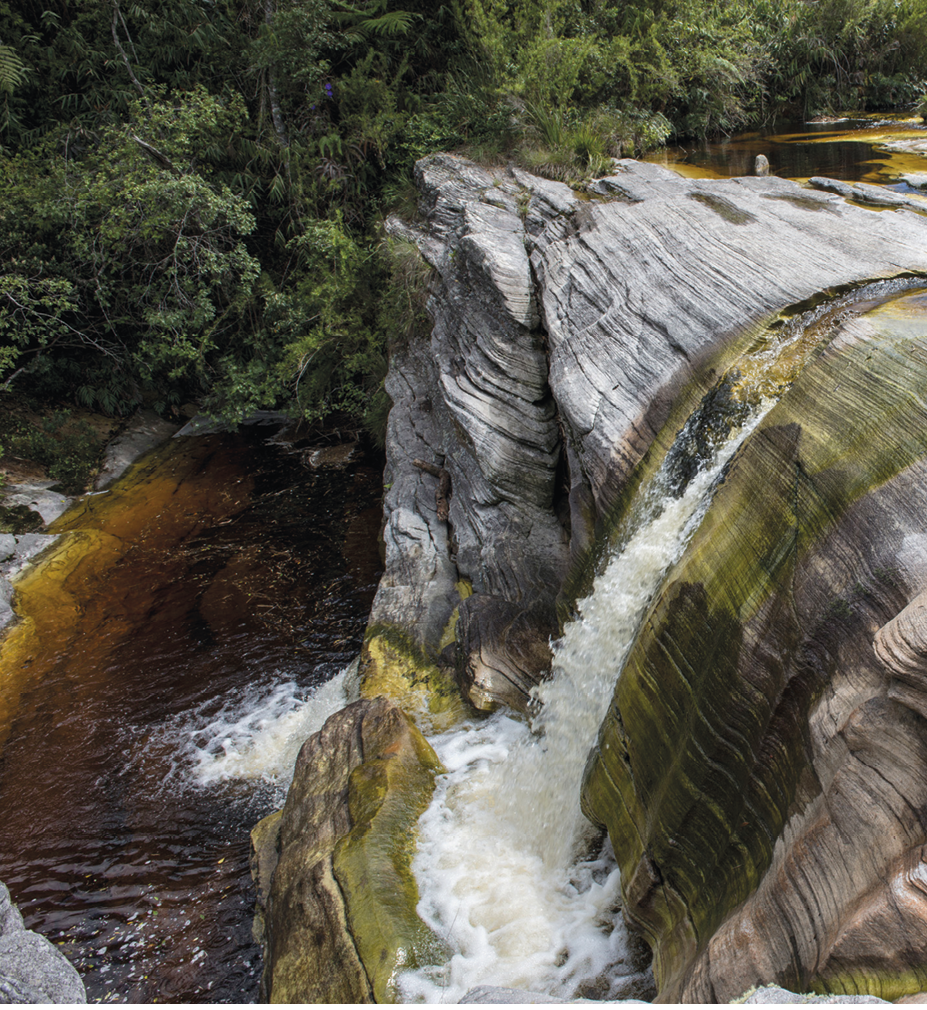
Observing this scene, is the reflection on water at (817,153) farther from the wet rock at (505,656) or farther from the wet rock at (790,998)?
the wet rock at (790,998)

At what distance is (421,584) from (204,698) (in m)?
2.44

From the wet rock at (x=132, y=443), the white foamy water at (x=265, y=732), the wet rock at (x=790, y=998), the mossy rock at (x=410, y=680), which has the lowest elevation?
the wet rock at (x=132, y=443)

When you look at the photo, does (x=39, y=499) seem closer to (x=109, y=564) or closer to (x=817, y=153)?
(x=109, y=564)

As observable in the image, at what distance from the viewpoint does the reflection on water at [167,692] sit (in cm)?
479

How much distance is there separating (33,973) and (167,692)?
350 cm

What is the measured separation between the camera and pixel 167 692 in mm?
6844

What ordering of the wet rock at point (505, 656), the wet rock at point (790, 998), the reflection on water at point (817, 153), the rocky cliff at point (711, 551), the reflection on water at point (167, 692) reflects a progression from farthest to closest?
the reflection on water at point (817, 153), the wet rock at point (505, 656), the reflection on water at point (167, 692), the rocky cliff at point (711, 551), the wet rock at point (790, 998)

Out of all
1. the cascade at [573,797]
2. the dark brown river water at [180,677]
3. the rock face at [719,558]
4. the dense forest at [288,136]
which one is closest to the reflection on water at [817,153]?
the dark brown river water at [180,677]

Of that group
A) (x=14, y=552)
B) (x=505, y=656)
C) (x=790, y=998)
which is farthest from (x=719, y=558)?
(x=14, y=552)

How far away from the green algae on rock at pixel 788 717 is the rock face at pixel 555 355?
3.68ft

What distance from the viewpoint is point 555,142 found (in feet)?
30.6

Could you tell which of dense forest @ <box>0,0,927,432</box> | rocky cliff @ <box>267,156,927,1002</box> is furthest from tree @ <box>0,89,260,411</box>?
rocky cliff @ <box>267,156,927,1002</box>

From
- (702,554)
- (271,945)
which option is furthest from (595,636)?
(271,945)

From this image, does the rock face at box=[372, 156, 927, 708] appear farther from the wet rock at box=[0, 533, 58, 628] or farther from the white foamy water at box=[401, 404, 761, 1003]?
the wet rock at box=[0, 533, 58, 628]
